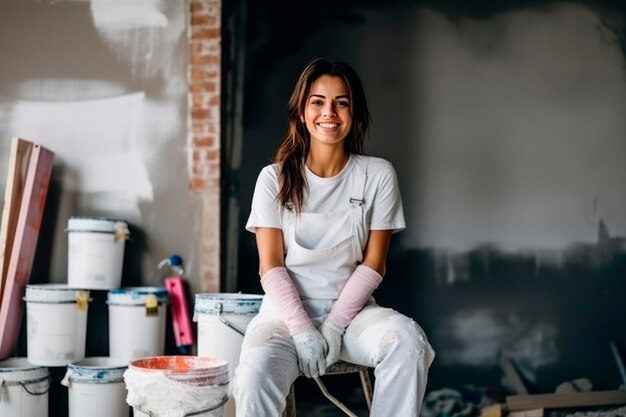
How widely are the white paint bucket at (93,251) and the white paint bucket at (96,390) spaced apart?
1.36 feet

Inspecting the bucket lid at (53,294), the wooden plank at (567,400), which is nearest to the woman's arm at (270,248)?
the bucket lid at (53,294)

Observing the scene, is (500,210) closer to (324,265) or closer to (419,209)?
(419,209)

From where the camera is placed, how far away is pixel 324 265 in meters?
2.93

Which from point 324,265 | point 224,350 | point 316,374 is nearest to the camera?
point 316,374

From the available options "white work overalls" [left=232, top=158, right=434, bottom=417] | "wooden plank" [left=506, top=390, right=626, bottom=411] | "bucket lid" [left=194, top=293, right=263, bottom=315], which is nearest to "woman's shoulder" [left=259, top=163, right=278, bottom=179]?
"white work overalls" [left=232, top=158, right=434, bottom=417]

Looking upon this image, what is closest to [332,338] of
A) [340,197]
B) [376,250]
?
[376,250]

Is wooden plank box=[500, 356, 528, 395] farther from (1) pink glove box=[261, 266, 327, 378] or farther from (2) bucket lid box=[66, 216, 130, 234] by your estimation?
(2) bucket lid box=[66, 216, 130, 234]

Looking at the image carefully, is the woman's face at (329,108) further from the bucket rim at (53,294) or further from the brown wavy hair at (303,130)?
the bucket rim at (53,294)

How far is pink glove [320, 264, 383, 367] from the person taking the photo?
2.69 meters

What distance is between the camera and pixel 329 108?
2.92 m

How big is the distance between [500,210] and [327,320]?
215 cm

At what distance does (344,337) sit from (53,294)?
171cm

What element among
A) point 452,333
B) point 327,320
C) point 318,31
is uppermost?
point 318,31

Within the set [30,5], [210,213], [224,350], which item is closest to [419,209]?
[210,213]
